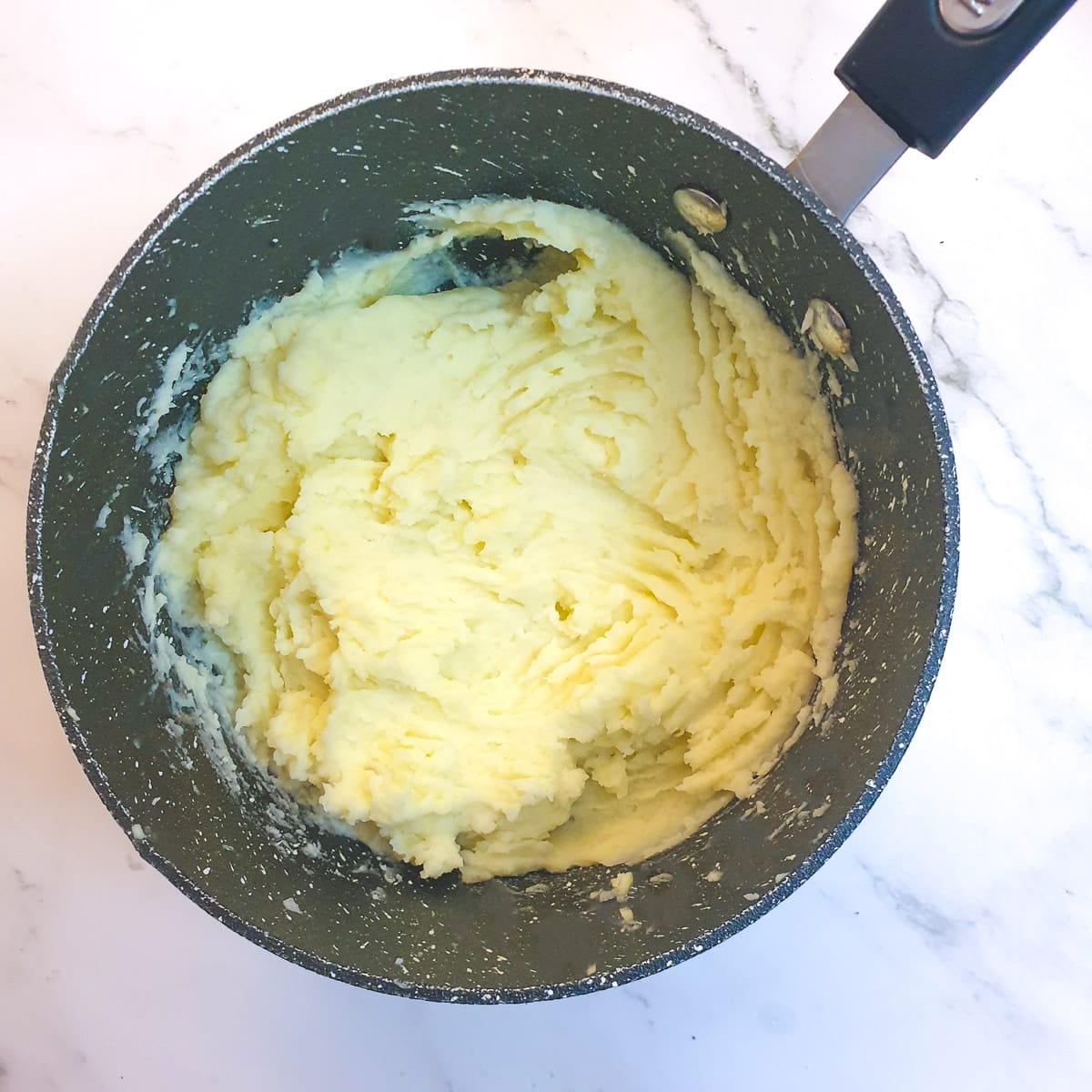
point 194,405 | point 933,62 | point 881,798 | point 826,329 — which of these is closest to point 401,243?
point 194,405

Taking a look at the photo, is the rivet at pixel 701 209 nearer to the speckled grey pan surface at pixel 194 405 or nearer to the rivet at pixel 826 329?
the speckled grey pan surface at pixel 194 405

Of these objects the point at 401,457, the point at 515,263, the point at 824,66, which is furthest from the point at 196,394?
the point at 824,66

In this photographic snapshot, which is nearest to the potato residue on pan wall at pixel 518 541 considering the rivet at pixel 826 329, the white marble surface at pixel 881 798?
the rivet at pixel 826 329

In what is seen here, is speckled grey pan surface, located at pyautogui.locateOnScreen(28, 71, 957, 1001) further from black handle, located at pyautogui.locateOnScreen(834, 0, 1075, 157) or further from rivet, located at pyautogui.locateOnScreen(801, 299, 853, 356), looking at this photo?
black handle, located at pyautogui.locateOnScreen(834, 0, 1075, 157)

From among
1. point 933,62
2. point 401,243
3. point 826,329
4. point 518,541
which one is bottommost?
point 518,541

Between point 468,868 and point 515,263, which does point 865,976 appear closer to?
point 468,868

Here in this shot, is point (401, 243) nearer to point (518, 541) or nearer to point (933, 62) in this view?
point (518, 541)
